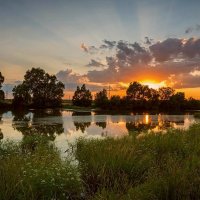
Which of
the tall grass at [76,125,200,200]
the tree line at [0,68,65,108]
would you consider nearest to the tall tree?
the tree line at [0,68,65,108]

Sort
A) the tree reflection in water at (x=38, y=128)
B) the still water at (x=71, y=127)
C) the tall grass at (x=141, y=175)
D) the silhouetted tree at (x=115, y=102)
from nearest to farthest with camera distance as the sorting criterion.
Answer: the tall grass at (x=141, y=175)
the still water at (x=71, y=127)
the tree reflection in water at (x=38, y=128)
the silhouetted tree at (x=115, y=102)

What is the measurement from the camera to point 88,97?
134m

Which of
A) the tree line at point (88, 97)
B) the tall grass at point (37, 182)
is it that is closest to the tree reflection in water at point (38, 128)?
the tall grass at point (37, 182)

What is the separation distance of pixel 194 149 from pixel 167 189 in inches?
258

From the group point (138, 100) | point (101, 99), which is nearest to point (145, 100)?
point (138, 100)

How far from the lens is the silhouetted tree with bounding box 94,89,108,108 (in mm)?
134500

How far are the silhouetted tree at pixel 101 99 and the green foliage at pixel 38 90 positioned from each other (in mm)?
21554

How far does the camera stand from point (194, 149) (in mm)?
14281

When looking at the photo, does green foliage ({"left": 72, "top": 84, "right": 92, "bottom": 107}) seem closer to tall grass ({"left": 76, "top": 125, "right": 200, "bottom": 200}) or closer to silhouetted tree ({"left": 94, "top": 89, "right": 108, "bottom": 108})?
silhouetted tree ({"left": 94, "top": 89, "right": 108, "bottom": 108})

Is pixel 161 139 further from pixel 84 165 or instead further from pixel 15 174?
pixel 15 174

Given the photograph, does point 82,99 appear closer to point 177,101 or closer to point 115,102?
point 115,102

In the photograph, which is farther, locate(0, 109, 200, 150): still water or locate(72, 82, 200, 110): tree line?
locate(72, 82, 200, 110): tree line

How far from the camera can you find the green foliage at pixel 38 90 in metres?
109

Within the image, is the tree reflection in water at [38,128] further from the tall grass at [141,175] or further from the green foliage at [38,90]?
the green foliage at [38,90]
